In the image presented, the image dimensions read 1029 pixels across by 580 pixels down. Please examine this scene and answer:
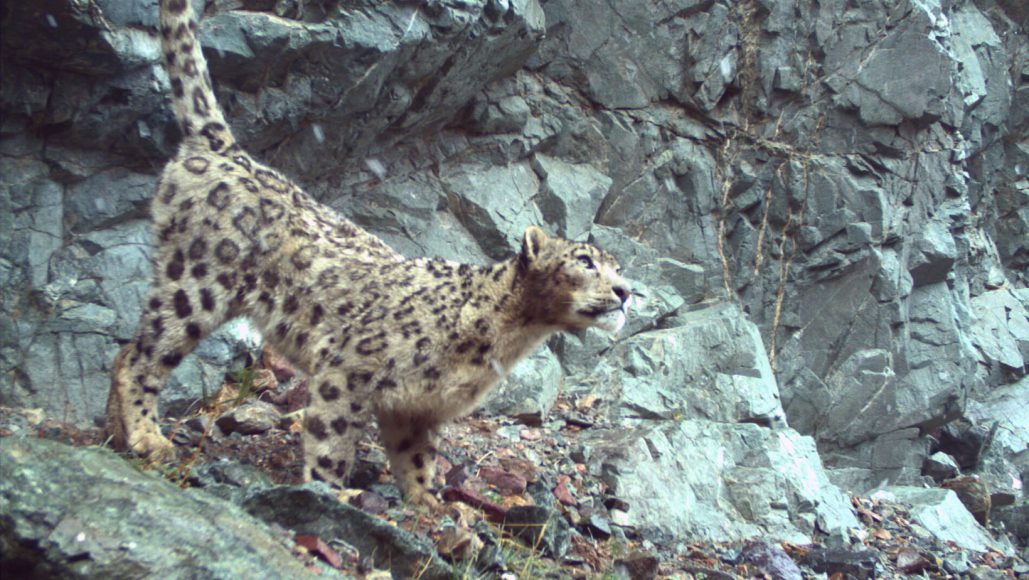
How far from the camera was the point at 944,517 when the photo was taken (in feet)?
38.0

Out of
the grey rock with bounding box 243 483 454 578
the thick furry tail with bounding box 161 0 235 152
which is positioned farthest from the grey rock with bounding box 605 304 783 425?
the grey rock with bounding box 243 483 454 578

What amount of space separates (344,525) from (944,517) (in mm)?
8591

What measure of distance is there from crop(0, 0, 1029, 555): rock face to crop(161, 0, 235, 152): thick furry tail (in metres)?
0.66

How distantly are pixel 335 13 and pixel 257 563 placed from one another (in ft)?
21.8

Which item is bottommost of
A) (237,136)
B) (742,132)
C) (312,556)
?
(312,556)

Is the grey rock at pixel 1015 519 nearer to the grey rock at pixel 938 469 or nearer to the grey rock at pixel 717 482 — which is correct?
the grey rock at pixel 938 469

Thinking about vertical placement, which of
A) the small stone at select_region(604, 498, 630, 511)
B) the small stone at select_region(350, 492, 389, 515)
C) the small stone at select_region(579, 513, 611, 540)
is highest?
the small stone at select_region(604, 498, 630, 511)

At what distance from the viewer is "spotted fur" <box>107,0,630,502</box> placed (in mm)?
6824

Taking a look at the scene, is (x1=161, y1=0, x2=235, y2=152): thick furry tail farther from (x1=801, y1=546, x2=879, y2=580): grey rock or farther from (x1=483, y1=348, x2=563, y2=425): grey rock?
(x1=801, y1=546, x2=879, y2=580): grey rock

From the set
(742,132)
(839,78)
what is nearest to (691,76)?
(742,132)

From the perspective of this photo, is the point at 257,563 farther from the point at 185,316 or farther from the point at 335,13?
the point at 335,13

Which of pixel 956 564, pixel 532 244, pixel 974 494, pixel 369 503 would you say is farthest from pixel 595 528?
pixel 974 494

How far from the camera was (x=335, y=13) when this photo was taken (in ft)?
31.3

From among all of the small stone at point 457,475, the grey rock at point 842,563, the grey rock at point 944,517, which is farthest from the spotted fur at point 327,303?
the grey rock at point 944,517
